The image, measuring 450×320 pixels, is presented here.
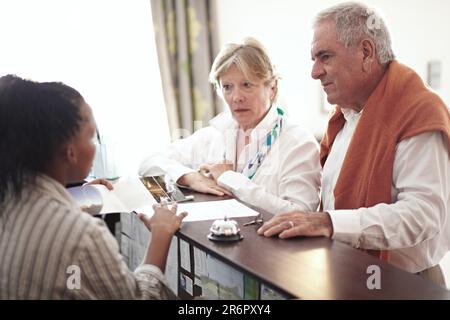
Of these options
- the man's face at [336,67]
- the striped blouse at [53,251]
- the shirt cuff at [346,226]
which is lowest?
the shirt cuff at [346,226]

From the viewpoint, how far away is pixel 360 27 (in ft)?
5.75

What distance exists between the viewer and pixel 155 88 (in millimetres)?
3422

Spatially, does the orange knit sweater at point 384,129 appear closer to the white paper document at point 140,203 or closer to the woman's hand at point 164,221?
the white paper document at point 140,203

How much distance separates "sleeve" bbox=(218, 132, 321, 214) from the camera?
1894mm

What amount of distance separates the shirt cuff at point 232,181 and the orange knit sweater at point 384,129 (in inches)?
14.0

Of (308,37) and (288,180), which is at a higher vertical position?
(308,37)

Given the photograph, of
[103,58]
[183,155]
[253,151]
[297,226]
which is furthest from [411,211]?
[103,58]

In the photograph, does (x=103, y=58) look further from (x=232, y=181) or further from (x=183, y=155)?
→ (x=232, y=181)

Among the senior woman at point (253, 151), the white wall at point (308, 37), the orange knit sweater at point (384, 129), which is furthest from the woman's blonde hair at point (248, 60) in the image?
the white wall at point (308, 37)

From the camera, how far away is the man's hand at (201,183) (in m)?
1.94

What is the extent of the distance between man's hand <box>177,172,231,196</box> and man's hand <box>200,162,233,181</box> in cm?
3

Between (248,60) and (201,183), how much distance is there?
0.55m
